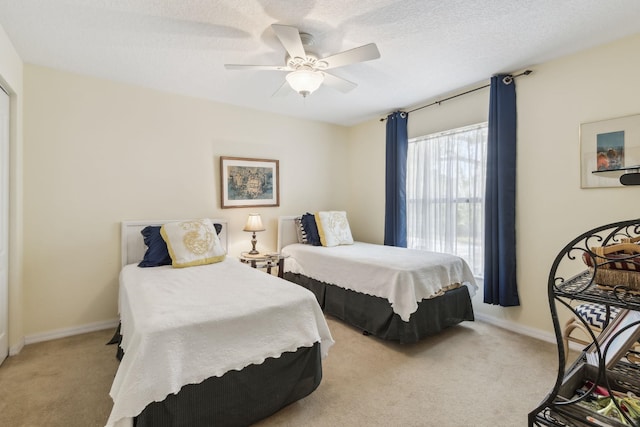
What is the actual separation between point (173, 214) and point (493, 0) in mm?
3403

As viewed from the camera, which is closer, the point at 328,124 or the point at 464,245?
the point at 464,245

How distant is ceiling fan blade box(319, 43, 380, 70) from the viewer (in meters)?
2.00

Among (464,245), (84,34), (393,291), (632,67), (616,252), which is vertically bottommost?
(393,291)

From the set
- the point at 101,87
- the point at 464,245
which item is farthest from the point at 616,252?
the point at 101,87

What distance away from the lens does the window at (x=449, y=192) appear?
11.1 feet

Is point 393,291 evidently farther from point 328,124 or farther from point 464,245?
point 328,124

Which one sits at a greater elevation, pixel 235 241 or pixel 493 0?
pixel 493 0

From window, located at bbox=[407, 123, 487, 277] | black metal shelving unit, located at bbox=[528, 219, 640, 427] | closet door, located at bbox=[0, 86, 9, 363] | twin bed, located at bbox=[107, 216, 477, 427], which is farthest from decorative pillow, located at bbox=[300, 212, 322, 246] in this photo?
black metal shelving unit, located at bbox=[528, 219, 640, 427]

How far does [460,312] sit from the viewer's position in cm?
308

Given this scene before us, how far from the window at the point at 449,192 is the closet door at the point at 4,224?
13.1ft

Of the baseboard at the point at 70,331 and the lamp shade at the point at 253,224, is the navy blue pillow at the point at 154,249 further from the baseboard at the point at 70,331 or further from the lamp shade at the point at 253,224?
the lamp shade at the point at 253,224

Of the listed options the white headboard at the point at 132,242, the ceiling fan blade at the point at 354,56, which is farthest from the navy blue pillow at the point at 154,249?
the ceiling fan blade at the point at 354,56

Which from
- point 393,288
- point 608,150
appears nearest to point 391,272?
point 393,288

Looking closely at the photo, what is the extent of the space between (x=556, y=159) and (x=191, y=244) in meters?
3.42
